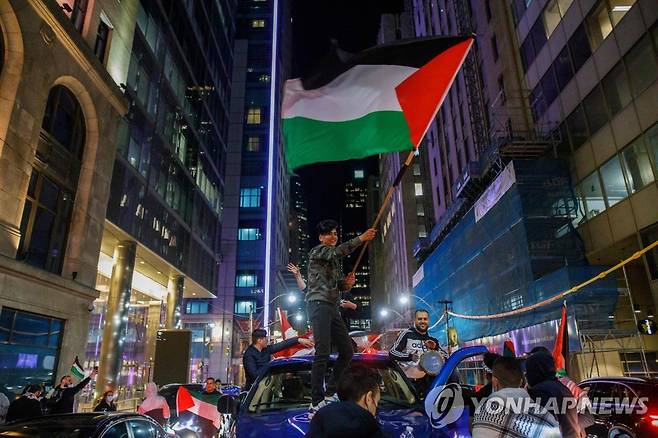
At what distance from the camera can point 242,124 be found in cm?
6397

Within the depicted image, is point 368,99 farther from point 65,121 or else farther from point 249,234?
point 249,234

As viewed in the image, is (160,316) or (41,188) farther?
(160,316)

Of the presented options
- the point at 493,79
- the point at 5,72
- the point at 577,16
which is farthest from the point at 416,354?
the point at 493,79

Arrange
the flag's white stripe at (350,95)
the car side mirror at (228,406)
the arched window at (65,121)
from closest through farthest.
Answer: the car side mirror at (228,406)
the flag's white stripe at (350,95)
the arched window at (65,121)

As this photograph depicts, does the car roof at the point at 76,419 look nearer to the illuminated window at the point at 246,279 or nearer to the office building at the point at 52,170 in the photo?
the office building at the point at 52,170

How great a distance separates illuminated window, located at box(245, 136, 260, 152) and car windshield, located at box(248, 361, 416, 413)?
198 feet

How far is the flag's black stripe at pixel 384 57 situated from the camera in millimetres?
6996

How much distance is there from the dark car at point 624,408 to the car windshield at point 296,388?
6.44 metres

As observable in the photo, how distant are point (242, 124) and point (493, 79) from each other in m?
41.4

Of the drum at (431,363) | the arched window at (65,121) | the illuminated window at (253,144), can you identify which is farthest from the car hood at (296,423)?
the illuminated window at (253,144)

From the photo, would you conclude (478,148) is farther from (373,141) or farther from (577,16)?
(373,141)

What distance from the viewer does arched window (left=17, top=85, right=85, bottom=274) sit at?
51.4ft

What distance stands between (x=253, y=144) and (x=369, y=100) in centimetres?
5886

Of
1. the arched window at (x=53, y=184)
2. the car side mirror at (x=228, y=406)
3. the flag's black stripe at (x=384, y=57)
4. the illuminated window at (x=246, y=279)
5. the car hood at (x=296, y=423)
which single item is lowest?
the car hood at (x=296, y=423)
